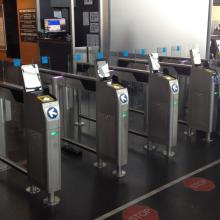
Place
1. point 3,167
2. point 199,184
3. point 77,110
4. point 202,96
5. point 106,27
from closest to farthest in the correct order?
point 199,184, point 3,167, point 202,96, point 77,110, point 106,27

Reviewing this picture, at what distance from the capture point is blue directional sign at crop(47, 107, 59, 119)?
269cm

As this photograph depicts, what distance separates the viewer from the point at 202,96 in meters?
4.42

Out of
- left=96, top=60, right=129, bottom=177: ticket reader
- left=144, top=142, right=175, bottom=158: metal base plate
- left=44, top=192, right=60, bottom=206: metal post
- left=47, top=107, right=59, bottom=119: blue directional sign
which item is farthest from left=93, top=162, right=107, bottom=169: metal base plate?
left=47, top=107, right=59, bottom=119: blue directional sign

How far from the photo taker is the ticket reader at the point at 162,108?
3.77 metres

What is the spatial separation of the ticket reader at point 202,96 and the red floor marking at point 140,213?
1.90 metres

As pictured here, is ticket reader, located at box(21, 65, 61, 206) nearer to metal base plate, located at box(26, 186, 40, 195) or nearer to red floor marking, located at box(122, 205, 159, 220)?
metal base plate, located at box(26, 186, 40, 195)

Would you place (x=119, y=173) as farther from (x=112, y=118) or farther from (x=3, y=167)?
(x=3, y=167)

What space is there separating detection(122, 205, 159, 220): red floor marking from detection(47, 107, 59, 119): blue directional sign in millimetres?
936

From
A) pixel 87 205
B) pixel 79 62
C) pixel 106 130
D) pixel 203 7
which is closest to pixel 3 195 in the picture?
pixel 87 205

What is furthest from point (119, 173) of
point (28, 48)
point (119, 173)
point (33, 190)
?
point (28, 48)

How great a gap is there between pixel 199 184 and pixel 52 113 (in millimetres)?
1542

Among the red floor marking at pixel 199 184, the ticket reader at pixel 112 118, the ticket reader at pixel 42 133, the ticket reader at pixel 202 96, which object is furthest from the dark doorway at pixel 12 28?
the red floor marking at pixel 199 184

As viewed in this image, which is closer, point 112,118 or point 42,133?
point 42,133

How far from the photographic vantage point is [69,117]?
471 centimetres
